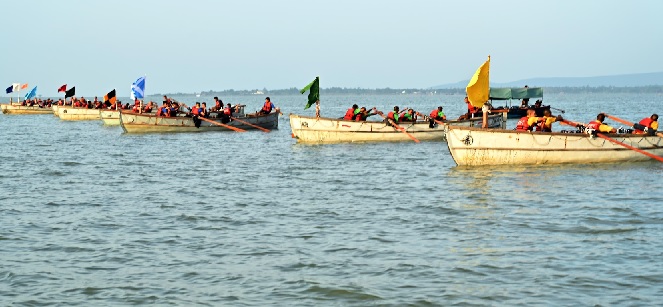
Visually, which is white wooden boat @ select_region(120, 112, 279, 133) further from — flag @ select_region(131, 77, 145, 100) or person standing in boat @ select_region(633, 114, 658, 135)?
person standing in boat @ select_region(633, 114, 658, 135)

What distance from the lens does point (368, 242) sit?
15484mm

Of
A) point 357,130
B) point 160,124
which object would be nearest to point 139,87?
point 160,124

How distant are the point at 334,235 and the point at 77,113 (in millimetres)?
58663

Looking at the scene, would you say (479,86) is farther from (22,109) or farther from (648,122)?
(22,109)

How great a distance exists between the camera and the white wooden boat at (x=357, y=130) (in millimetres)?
38594

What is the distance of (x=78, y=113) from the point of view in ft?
233

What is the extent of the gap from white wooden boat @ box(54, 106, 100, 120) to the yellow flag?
48.3 metres

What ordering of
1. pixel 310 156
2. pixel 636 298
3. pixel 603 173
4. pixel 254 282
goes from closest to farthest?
pixel 636 298 → pixel 254 282 → pixel 603 173 → pixel 310 156

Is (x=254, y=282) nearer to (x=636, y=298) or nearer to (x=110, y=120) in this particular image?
(x=636, y=298)

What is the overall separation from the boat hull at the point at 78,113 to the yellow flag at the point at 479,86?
4823cm

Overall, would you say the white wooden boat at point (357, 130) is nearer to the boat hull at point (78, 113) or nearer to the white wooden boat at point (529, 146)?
the white wooden boat at point (529, 146)

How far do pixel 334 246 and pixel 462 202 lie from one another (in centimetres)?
612

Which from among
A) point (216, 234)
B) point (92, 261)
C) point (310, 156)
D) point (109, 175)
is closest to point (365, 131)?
point (310, 156)

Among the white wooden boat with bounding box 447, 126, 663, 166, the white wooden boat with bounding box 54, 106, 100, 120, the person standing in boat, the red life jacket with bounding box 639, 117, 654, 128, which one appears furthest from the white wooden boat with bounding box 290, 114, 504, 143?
the white wooden boat with bounding box 54, 106, 100, 120
